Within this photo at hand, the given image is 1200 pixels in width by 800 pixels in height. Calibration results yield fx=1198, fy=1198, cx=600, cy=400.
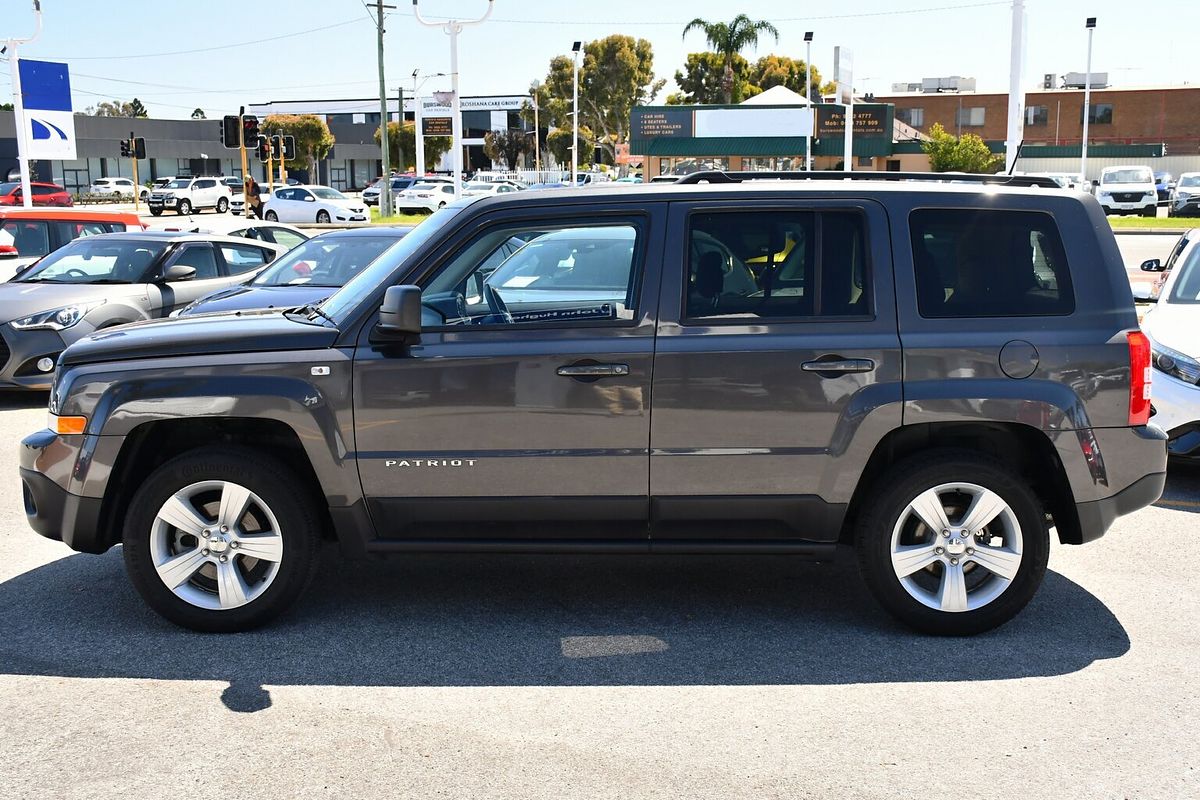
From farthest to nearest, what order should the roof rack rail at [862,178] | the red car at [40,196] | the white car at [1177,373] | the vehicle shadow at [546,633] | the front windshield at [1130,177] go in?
1. the front windshield at [1130,177]
2. the red car at [40,196]
3. the white car at [1177,373]
4. the roof rack rail at [862,178]
5. the vehicle shadow at [546,633]

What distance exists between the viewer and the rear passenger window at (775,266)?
16.1 feet

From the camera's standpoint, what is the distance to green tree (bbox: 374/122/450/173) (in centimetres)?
9450

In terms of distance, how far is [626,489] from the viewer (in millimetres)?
4902

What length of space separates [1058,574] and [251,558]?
3844mm

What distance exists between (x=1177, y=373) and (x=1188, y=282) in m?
1.71

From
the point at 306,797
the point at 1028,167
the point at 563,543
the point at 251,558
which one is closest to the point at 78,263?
the point at 251,558

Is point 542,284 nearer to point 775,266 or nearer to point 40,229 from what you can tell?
point 775,266

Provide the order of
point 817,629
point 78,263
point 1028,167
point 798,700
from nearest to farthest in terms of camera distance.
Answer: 1. point 798,700
2. point 817,629
3. point 78,263
4. point 1028,167

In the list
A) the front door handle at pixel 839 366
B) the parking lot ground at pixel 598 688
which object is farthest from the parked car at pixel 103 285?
the front door handle at pixel 839 366

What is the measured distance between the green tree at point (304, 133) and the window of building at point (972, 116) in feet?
151

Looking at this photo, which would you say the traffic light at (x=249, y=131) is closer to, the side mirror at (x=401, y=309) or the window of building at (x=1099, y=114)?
the side mirror at (x=401, y=309)

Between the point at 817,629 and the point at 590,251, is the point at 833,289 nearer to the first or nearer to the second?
the point at 590,251

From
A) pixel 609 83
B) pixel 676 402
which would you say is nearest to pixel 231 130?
pixel 676 402

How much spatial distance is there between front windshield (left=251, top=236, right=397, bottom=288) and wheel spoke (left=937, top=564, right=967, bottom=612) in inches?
302
